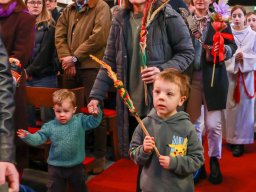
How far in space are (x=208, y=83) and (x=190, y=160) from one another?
131 cm

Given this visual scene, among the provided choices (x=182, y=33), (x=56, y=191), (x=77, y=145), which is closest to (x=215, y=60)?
(x=182, y=33)

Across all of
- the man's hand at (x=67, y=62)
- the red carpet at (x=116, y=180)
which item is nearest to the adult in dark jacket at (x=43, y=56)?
the man's hand at (x=67, y=62)

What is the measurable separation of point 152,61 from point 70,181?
3.66ft

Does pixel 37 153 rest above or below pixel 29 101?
below

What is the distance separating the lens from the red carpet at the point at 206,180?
3502 mm

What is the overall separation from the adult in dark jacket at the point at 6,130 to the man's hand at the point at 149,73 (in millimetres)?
967

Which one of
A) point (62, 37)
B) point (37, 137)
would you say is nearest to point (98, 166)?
point (37, 137)

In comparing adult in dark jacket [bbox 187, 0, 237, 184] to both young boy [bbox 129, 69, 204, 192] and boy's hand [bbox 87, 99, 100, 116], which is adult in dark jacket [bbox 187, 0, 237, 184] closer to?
boy's hand [bbox 87, 99, 100, 116]

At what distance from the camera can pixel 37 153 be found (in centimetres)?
381

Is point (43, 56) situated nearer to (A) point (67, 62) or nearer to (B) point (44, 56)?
(B) point (44, 56)

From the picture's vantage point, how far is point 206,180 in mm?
3615

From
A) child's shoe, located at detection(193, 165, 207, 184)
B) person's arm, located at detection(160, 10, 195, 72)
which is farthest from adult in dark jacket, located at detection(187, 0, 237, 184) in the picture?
person's arm, located at detection(160, 10, 195, 72)

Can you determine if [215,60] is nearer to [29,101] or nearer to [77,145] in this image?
[77,145]

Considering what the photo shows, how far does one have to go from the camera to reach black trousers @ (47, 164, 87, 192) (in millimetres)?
2893
